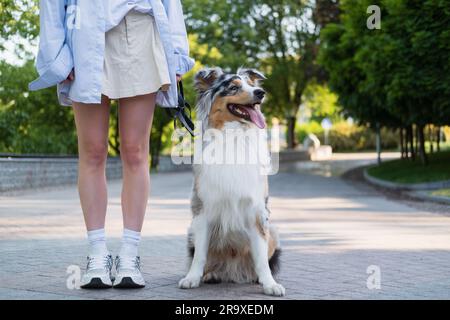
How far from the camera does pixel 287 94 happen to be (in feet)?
149

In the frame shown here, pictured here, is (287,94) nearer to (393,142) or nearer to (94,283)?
(393,142)

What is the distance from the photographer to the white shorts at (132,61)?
4719mm

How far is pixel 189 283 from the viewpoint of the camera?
493cm

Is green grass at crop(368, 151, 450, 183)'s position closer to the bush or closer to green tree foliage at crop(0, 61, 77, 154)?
green tree foliage at crop(0, 61, 77, 154)

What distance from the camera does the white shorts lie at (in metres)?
4.72

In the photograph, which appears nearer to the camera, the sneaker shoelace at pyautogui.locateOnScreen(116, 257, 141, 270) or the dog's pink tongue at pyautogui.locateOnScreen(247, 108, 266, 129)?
the sneaker shoelace at pyautogui.locateOnScreen(116, 257, 141, 270)

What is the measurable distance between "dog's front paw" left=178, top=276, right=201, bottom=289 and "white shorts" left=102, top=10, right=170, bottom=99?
1336mm

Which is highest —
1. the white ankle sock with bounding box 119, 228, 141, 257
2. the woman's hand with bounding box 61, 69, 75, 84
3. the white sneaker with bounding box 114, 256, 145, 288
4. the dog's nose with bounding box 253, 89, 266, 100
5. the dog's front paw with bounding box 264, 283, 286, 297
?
the woman's hand with bounding box 61, 69, 75, 84

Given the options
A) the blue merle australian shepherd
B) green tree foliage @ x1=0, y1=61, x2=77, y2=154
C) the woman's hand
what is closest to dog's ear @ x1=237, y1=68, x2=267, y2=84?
the blue merle australian shepherd

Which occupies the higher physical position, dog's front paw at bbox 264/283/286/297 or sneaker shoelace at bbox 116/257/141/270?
sneaker shoelace at bbox 116/257/141/270

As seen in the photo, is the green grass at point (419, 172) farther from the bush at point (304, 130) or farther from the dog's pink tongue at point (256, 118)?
the bush at point (304, 130)

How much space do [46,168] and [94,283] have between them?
15.8 metres

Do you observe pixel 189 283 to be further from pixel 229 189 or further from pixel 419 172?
pixel 419 172

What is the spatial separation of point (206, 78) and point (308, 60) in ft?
128
